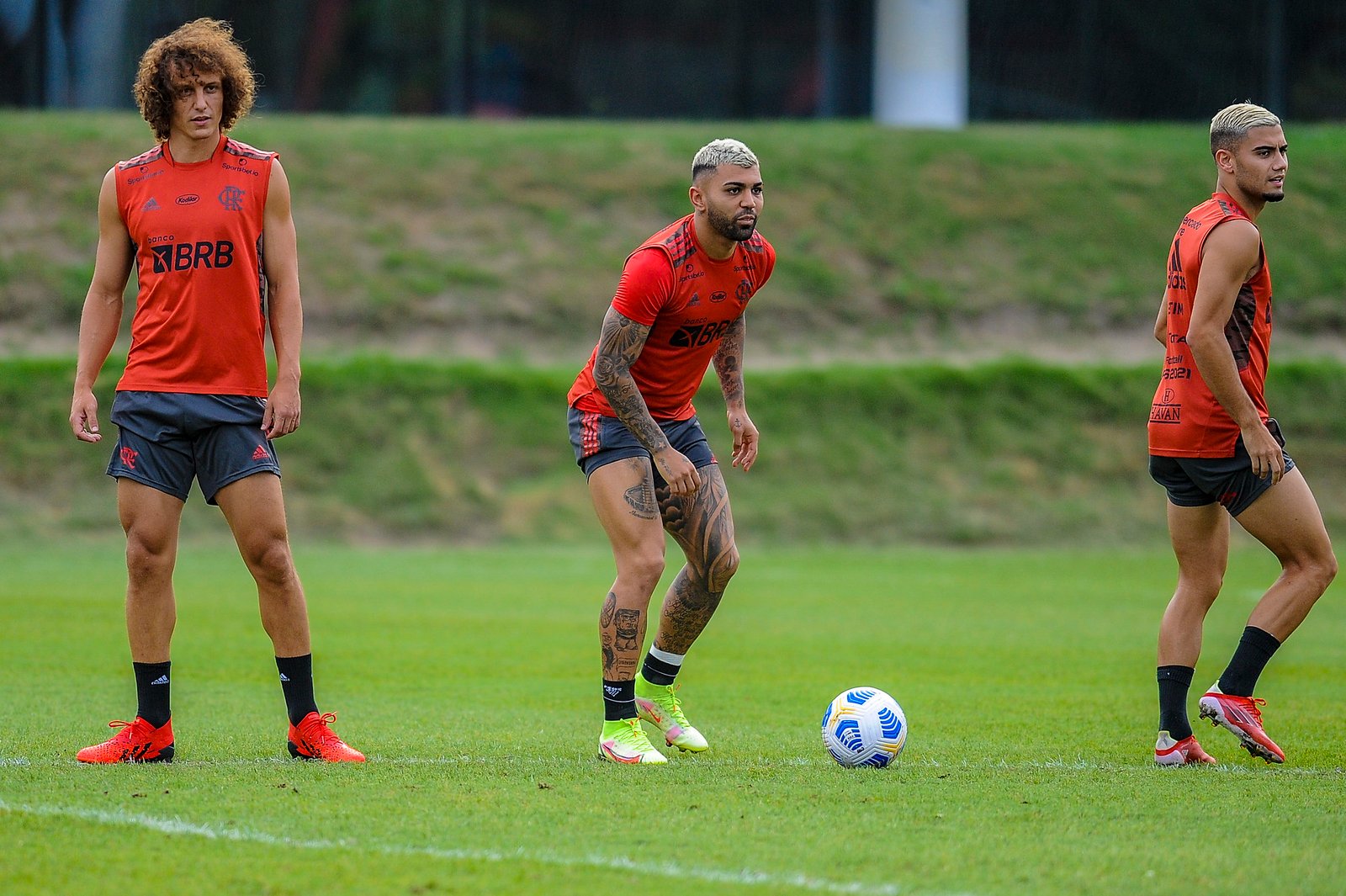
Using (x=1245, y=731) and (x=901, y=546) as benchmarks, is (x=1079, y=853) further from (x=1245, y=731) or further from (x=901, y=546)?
(x=901, y=546)

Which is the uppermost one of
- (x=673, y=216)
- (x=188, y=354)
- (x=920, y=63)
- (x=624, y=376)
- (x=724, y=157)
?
(x=920, y=63)

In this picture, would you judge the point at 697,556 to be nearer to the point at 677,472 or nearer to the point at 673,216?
the point at 677,472

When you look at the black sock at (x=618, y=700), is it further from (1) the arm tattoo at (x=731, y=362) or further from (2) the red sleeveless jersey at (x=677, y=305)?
(1) the arm tattoo at (x=731, y=362)

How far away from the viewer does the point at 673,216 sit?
26391 mm

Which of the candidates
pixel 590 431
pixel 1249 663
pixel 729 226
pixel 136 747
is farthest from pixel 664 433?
pixel 1249 663

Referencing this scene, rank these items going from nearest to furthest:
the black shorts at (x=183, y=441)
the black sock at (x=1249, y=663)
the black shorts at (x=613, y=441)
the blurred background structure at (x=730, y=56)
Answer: the black shorts at (x=183, y=441), the black sock at (x=1249, y=663), the black shorts at (x=613, y=441), the blurred background structure at (x=730, y=56)

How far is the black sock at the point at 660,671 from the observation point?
6.92m

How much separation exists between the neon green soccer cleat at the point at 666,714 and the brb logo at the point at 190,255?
97.7 inches

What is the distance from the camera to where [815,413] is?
2264 cm

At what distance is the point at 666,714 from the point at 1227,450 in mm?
2652

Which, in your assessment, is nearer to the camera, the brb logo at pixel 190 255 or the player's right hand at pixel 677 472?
the brb logo at pixel 190 255

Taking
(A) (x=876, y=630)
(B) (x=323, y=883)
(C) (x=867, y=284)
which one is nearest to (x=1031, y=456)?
(C) (x=867, y=284)

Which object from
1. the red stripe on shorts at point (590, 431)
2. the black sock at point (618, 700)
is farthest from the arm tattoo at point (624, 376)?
the black sock at point (618, 700)

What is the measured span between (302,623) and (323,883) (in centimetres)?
213
